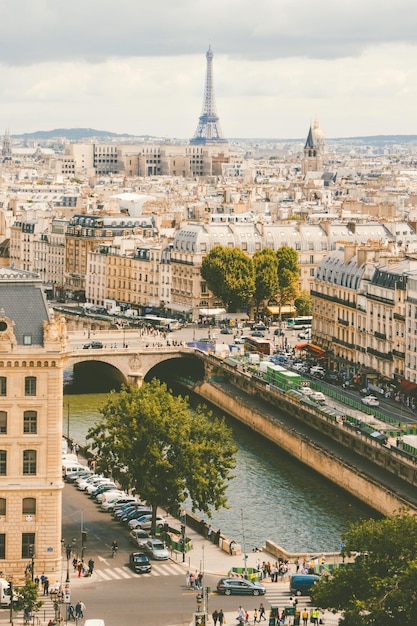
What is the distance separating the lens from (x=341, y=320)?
8788 centimetres

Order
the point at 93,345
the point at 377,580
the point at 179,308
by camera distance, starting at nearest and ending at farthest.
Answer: the point at 377,580, the point at 93,345, the point at 179,308

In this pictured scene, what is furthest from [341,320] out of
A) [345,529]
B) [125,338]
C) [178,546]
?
[178,546]

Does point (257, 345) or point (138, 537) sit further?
point (257, 345)

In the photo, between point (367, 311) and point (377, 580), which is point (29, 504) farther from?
point (367, 311)

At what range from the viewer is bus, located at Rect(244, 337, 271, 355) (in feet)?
305

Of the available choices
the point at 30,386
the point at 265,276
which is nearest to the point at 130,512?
the point at 30,386

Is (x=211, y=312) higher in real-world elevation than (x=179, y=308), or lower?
higher

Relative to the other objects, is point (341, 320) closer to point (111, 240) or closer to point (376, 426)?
point (376, 426)

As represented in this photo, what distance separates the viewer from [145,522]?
53219 mm

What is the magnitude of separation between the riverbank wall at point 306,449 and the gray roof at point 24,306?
12889 millimetres

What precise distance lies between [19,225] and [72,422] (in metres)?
66.1

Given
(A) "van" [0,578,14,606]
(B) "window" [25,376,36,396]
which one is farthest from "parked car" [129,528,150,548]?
(A) "van" [0,578,14,606]

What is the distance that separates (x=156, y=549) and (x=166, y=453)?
16.5ft

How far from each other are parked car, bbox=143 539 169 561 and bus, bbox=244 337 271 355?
43286mm
